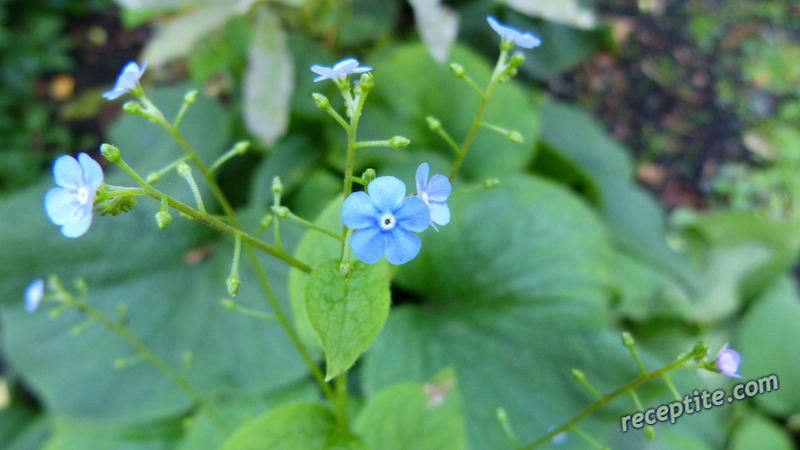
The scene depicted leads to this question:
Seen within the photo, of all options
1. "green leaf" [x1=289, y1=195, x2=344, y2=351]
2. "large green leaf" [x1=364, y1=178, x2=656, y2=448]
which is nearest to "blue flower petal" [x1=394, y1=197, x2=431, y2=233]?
"green leaf" [x1=289, y1=195, x2=344, y2=351]

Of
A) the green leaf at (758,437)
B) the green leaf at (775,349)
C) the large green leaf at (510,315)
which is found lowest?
the green leaf at (758,437)

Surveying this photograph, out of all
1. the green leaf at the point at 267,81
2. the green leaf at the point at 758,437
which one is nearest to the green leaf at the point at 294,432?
the green leaf at the point at 267,81

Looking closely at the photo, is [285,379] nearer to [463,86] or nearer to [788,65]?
[463,86]

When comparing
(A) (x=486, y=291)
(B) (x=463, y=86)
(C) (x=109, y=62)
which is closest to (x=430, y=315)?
(A) (x=486, y=291)

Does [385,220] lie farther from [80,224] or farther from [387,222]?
[80,224]

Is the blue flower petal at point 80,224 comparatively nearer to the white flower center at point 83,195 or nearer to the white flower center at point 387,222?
the white flower center at point 83,195

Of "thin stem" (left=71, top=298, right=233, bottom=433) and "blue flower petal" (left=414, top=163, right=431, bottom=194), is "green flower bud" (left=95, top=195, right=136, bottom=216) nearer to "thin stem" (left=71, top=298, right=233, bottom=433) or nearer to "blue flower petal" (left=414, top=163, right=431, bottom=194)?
"blue flower petal" (left=414, top=163, right=431, bottom=194)

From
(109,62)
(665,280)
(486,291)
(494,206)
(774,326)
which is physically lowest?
(109,62)
